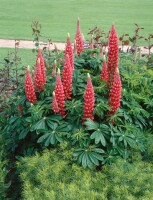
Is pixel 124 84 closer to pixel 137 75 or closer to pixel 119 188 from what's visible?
pixel 137 75

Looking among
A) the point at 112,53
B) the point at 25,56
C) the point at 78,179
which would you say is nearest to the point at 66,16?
the point at 25,56

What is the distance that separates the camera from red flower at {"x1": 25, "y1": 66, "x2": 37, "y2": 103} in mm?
3609

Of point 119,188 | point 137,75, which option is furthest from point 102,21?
point 119,188

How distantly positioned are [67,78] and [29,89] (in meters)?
0.38

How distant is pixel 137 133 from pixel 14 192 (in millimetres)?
1383

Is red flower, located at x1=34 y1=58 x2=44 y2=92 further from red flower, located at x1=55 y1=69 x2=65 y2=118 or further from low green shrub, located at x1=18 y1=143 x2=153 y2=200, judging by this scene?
low green shrub, located at x1=18 y1=143 x2=153 y2=200

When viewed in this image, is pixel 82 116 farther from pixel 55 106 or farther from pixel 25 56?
pixel 25 56

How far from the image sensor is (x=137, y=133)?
12.4 feet

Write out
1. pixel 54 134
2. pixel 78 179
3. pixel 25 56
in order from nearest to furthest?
pixel 78 179
pixel 54 134
pixel 25 56

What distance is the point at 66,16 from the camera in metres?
18.0

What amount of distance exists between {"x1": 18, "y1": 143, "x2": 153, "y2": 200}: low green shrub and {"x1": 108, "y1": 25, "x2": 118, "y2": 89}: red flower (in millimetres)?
916

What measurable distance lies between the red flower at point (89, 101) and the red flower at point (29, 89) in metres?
0.55

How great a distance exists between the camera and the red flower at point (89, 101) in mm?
3414

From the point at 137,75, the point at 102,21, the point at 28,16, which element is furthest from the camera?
the point at 28,16
